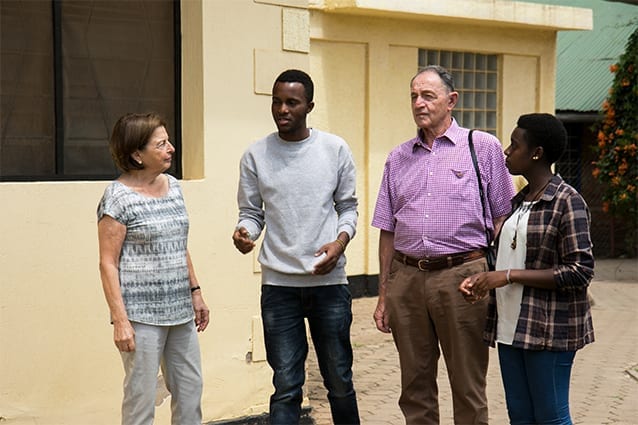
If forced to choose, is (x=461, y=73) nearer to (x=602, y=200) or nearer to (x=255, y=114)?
(x=602, y=200)

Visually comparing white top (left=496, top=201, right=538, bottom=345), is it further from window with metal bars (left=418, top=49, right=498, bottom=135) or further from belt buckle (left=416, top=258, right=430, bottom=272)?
window with metal bars (left=418, top=49, right=498, bottom=135)

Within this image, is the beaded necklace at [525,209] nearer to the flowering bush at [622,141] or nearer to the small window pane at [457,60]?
the small window pane at [457,60]

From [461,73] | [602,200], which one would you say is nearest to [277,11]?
[461,73]

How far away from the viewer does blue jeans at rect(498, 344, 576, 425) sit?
14.9ft

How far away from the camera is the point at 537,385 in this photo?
455 centimetres

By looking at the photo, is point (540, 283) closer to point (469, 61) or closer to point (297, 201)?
point (297, 201)

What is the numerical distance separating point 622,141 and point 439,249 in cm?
1223

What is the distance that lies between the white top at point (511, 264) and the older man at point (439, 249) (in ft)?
1.09

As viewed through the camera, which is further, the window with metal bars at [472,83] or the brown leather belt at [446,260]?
the window with metal bars at [472,83]

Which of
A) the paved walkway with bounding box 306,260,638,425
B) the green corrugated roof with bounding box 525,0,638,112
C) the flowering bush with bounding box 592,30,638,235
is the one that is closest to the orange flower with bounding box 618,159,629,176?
the flowering bush with bounding box 592,30,638,235

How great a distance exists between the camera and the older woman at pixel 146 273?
4.74m

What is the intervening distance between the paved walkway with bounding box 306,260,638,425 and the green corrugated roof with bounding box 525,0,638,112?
6.80 metres

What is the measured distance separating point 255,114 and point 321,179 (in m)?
1.55

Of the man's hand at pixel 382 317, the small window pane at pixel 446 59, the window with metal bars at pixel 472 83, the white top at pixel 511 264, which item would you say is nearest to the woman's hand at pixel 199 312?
the man's hand at pixel 382 317
